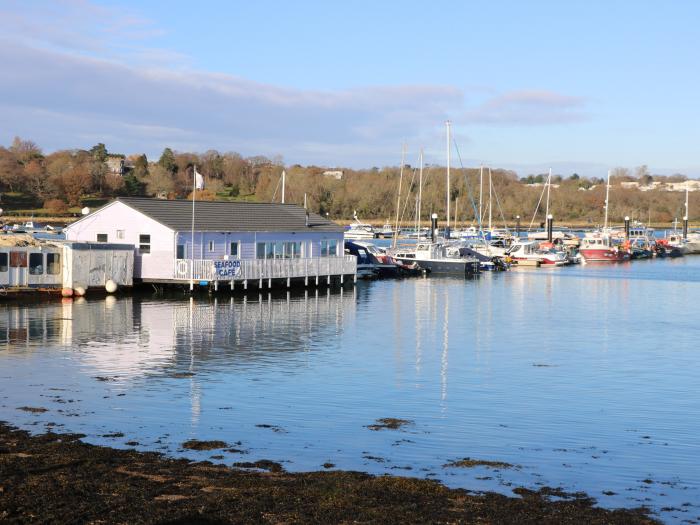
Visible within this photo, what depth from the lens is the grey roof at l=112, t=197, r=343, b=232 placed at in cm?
5275

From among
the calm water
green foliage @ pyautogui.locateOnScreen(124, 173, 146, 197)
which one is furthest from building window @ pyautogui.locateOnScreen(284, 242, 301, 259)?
green foliage @ pyautogui.locateOnScreen(124, 173, 146, 197)

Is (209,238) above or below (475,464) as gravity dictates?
above

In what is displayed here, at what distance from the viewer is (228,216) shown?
2223 inches

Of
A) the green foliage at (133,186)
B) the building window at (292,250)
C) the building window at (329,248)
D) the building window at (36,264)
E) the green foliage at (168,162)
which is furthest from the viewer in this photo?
the green foliage at (168,162)

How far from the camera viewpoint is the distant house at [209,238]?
51844 mm

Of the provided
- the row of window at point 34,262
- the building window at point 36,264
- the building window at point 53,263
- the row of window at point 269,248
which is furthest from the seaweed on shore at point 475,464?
the row of window at point 269,248

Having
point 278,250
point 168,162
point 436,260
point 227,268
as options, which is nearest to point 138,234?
point 227,268

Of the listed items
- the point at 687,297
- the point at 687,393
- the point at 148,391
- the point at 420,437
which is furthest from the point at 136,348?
the point at 687,297

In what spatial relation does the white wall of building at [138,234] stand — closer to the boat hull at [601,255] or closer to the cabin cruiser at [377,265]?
the cabin cruiser at [377,265]

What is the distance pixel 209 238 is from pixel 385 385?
91.7 ft

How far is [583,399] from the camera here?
25.9m

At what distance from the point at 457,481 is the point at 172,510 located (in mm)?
5299

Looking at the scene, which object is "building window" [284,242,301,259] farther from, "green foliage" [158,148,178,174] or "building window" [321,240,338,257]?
"green foliage" [158,148,178,174]

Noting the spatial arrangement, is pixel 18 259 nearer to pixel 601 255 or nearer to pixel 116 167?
pixel 601 255
